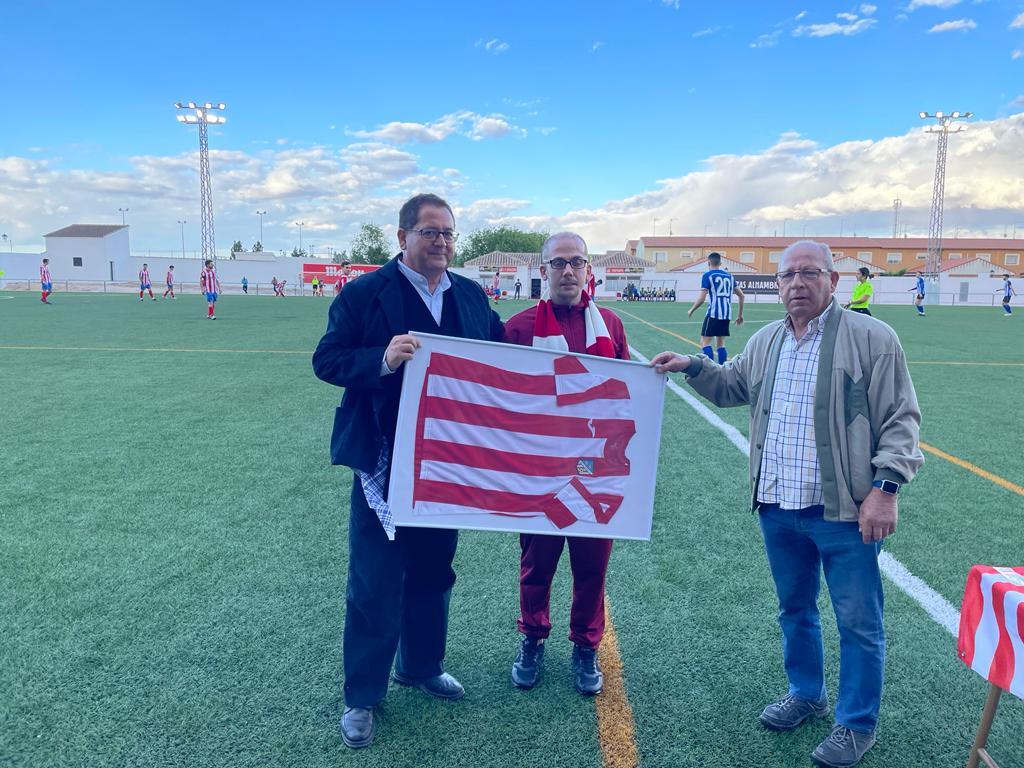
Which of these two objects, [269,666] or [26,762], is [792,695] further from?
[26,762]

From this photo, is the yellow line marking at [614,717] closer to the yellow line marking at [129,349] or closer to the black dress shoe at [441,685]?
the black dress shoe at [441,685]

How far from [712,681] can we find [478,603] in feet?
4.29

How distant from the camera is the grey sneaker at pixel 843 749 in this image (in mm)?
2516

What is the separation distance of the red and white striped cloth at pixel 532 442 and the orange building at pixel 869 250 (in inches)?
3703

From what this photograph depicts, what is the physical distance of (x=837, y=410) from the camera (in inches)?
98.0

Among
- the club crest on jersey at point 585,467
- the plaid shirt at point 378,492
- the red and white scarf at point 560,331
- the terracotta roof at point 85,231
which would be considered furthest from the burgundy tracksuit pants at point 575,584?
the terracotta roof at point 85,231

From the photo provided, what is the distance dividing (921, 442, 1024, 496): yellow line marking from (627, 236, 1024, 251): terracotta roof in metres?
95.8

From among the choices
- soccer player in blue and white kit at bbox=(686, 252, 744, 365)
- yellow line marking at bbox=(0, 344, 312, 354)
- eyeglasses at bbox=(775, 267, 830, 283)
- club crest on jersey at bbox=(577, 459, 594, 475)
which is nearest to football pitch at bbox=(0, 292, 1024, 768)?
club crest on jersey at bbox=(577, 459, 594, 475)

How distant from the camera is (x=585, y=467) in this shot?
2.99 metres

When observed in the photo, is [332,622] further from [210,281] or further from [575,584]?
[210,281]

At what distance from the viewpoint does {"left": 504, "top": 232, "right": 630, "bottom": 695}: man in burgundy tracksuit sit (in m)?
3.00

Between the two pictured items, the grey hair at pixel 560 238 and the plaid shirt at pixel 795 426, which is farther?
the grey hair at pixel 560 238

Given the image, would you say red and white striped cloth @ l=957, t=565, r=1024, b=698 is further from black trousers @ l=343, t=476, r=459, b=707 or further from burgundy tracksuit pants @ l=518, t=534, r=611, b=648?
black trousers @ l=343, t=476, r=459, b=707

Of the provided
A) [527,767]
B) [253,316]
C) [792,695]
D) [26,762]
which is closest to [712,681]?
[792,695]
